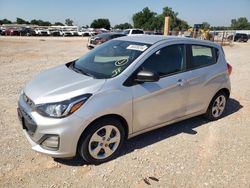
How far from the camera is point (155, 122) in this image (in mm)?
3998

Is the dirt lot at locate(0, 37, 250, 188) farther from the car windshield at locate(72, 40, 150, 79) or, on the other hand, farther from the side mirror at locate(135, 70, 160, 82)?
the car windshield at locate(72, 40, 150, 79)

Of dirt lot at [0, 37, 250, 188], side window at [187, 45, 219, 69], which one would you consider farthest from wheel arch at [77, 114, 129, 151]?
side window at [187, 45, 219, 69]

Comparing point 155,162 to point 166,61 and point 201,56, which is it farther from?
point 201,56

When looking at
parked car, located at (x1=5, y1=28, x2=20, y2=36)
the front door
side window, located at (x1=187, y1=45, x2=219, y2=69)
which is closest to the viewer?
the front door

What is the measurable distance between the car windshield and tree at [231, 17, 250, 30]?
437ft

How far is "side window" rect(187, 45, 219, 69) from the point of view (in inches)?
174

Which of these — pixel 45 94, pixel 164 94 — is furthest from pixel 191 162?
pixel 45 94

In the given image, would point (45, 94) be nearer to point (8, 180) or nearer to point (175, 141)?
point (8, 180)

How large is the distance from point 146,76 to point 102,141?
1048mm

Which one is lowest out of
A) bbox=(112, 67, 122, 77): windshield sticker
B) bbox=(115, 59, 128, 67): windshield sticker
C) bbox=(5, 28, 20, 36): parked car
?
bbox=(5, 28, 20, 36): parked car

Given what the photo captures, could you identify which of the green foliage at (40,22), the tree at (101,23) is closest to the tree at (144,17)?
the tree at (101,23)

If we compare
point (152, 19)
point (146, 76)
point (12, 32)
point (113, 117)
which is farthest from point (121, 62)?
point (152, 19)

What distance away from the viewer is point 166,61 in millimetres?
4051

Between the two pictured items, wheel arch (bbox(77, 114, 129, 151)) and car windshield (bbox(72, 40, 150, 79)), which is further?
car windshield (bbox(72, 40, 150, 79))
